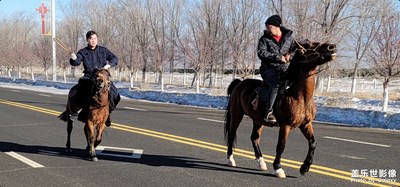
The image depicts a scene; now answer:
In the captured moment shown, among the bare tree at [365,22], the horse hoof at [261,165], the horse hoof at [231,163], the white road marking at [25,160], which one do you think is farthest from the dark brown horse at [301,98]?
the bare tree at [365,22]

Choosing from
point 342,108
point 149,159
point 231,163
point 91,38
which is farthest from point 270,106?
point 342,108

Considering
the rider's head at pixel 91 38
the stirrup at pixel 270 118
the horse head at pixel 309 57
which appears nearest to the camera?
the horse head at pixel 309 57

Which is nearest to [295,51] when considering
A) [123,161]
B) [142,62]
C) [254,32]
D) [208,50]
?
[123,161]

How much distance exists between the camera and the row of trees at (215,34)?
78.0 ft

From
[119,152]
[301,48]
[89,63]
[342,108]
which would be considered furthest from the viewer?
[342,108]

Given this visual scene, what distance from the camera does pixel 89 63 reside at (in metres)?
7.51

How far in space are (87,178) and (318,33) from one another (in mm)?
20052

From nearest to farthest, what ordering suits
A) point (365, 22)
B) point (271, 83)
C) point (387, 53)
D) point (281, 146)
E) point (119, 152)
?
point (281, 146), point (271, 83), point (119, 152), point (387, 53), point (365, 22)

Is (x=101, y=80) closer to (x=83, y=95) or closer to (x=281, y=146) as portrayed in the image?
(x=83, y=95)

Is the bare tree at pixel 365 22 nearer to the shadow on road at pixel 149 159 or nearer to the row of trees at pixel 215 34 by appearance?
the row of trees at pixel 215 34

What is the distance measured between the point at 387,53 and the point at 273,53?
1447cm

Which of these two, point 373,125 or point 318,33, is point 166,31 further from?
point 373,125

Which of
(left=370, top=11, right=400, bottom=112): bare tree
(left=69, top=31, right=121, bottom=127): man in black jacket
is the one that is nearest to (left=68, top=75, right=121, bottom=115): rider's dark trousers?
(left=69, top=31, right=121, bottom=127): man in black jacket

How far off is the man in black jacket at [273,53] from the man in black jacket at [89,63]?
9.69ft
